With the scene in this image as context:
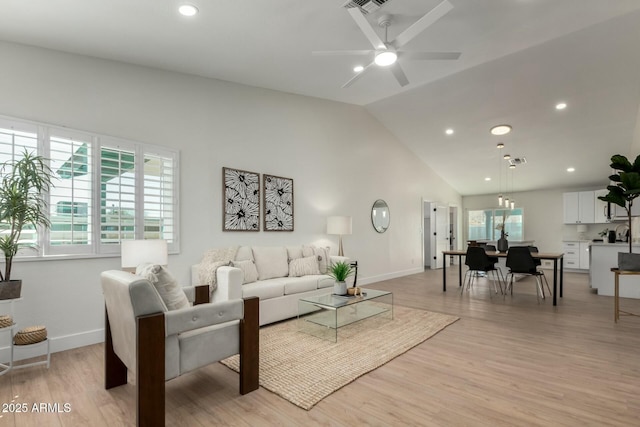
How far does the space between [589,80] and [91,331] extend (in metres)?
7.58

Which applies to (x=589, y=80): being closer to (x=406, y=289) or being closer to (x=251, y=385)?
(x=406, y=289)

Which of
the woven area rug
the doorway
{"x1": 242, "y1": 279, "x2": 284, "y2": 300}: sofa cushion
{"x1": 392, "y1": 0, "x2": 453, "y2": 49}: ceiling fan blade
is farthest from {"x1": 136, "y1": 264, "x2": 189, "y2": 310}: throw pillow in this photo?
the doorway

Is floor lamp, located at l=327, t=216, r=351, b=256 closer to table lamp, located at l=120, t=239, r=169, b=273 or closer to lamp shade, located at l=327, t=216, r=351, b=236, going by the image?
lamp shade, located at l=327, t=216, r=351, b=236

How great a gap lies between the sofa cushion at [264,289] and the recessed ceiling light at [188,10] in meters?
2.85

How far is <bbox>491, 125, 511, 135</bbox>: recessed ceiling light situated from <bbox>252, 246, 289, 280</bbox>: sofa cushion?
4.88 metres

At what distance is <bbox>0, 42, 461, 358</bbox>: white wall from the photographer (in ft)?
10.4

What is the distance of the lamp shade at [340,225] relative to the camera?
5742 mm

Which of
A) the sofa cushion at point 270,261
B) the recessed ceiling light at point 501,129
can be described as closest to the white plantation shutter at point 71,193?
the sofa cushion at point 270,261

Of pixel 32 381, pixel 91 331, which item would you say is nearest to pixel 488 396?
pixel 32 381

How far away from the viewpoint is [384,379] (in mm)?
2551

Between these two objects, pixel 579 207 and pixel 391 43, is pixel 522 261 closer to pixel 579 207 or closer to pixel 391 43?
pixel 391 43

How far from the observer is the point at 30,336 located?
2.65m

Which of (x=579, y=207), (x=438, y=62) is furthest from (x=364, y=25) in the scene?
(x=579, y=207)

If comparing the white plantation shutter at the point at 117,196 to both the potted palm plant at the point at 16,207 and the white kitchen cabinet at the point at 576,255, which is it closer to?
the potted palm plant at the point at 16,207
